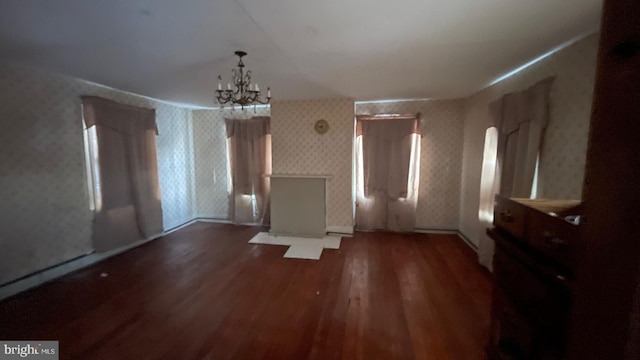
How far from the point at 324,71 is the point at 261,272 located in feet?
7.83

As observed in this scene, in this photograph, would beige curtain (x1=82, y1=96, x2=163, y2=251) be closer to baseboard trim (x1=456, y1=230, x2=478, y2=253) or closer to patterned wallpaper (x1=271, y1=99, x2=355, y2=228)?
patterned wallpaper (x1=271, y1=99, x2=355, y2=228)

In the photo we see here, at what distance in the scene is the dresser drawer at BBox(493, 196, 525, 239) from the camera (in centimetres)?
126

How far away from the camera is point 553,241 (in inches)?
39.1

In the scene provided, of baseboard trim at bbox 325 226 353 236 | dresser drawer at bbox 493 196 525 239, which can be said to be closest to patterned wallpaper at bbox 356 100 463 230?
baseboard trim at bbox 325 226 353 236

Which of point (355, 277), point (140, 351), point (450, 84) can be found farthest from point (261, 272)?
point (450, 84)

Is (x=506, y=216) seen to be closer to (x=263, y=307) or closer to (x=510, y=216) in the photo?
(x=510, y=216)

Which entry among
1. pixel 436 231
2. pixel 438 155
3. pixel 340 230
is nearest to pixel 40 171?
pixel 340 230

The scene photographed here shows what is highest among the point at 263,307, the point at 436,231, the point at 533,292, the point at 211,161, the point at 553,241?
the point at 211,161

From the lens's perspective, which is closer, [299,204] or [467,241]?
[467,241]

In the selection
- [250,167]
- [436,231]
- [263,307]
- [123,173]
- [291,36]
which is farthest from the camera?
[250,167]

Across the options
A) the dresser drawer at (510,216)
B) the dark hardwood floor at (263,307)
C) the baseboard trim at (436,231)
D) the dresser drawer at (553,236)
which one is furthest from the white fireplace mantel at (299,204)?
the dresser drawer at (553,236)

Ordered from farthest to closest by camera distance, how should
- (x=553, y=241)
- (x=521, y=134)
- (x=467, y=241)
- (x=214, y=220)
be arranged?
(x=214, y=220)
(x=467, y=241)
(x=521, y=134)
(x=553, y=241)

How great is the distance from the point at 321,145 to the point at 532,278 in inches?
137

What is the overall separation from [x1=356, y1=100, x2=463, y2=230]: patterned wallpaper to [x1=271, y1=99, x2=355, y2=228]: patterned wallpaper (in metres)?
0.55
